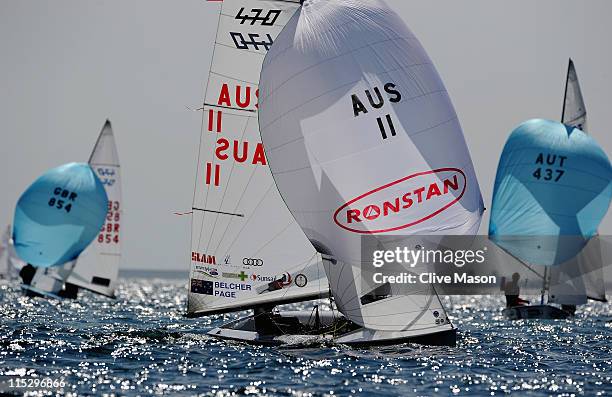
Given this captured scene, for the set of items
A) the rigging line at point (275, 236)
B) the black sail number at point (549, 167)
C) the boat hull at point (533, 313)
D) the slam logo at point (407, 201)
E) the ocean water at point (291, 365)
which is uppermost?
the black sail number at point (549, 167)

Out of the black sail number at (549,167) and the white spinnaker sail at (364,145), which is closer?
the white spinnaker sail at (364,145)

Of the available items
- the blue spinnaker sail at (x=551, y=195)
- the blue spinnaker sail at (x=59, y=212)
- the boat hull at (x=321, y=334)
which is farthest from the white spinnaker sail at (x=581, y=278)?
the blue spinnaker sail at (x=59, y=212)

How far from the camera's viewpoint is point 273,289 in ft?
77.1

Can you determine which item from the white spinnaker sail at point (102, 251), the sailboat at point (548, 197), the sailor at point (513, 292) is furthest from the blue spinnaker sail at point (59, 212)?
the sailor at point (513, 292)

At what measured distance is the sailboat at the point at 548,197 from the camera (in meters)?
36.8

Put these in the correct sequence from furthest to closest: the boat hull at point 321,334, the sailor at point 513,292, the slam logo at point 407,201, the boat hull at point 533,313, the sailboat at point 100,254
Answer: the sailboat at point 100,254
the sailor at point 513,292
the boat hull at point 533,313
the boat hull at point 321,334
the slam logo at point 407,201

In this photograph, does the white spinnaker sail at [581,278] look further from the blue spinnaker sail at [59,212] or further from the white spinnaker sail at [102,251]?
the white spinnaker sail at [102,251]

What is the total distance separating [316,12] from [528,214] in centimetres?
1905

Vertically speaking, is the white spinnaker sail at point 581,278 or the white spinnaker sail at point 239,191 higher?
the white spinnaker sail at point 239,191

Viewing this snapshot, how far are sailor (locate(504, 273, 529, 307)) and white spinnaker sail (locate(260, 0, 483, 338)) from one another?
1876 cm

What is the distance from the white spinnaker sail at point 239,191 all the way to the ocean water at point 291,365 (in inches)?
67.3

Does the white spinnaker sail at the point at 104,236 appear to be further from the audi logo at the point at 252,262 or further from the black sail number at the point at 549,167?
the audi logo at the point at 252,262

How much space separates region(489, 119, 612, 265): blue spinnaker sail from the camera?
36.8 meters

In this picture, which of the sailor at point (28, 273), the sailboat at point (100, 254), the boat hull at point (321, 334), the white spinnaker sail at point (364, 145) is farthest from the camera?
the sailor at point (28, 273)
